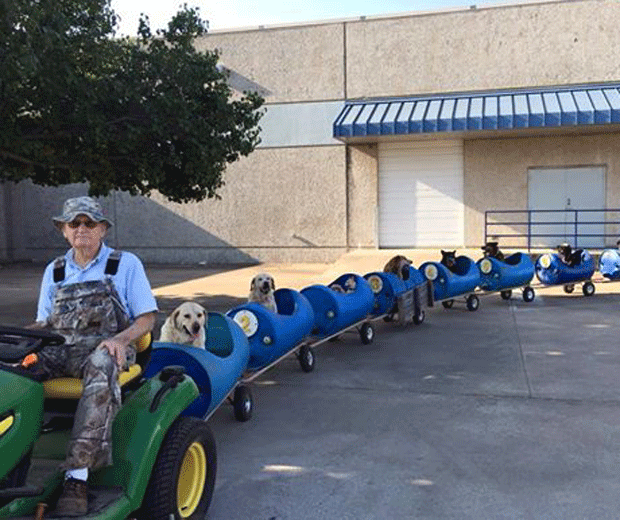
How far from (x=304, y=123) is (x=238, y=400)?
1520 cm

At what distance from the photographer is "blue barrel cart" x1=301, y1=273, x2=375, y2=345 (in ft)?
25.0

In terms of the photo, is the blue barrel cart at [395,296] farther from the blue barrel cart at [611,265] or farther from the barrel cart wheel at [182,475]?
the blue barrel cart at [611,265]

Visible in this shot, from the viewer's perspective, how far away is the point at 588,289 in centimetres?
1267

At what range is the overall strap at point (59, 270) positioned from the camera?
3.49 meters

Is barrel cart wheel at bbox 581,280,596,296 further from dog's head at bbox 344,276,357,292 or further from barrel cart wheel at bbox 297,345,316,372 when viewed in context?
barrel cart wheel at bbox 297,345,316,372

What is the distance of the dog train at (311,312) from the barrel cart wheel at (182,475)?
2.84ft

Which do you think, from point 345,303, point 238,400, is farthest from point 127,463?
point 345,303

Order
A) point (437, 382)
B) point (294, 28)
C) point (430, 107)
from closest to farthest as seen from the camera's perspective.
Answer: point (437, 382), point (430, 107), point (294, 28)

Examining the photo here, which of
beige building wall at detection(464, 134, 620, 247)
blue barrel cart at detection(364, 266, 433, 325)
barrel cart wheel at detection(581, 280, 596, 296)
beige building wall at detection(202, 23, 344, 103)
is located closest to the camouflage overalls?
blue barrel cart at detection(364, 266, 433, 325)

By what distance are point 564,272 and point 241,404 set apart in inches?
350

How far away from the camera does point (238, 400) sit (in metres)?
5.49

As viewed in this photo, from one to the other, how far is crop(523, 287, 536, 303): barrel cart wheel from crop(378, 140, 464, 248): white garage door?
6605mm

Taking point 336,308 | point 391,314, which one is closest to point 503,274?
point 391,314

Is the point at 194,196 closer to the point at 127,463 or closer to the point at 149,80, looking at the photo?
the point at 149,80
